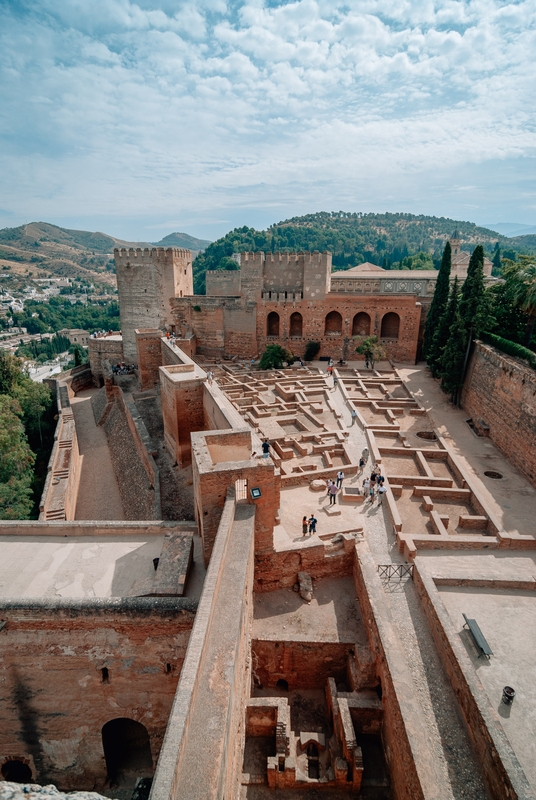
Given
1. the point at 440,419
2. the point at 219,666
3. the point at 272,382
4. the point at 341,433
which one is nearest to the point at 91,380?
the point at 272,382

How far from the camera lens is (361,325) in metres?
29.8

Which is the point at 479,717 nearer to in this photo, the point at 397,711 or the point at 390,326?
the point at 397,711

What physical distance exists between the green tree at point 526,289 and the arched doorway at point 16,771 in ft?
67.8

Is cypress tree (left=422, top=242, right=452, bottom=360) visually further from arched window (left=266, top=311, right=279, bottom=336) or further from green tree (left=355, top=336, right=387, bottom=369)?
arched window (left=266, top=311, right=279, bottom=336)

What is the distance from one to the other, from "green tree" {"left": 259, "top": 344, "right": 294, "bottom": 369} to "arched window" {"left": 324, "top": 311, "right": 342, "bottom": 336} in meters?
3.73

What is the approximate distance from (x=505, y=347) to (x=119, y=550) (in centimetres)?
1734

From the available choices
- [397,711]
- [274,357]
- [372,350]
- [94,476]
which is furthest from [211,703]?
[372,350]

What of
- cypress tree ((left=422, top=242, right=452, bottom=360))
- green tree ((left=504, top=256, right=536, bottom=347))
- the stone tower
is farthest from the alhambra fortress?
the stone tower

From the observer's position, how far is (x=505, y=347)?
18.7 m

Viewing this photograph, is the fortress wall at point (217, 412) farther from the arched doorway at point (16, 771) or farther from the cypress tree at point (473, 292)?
the cypress tree at point (473, 292)

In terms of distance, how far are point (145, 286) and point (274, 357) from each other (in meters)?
8.83

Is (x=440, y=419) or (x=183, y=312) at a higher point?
(x=183, y=312)

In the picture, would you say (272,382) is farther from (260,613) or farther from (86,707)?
(86,707)

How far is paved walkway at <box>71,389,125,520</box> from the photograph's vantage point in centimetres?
1669
